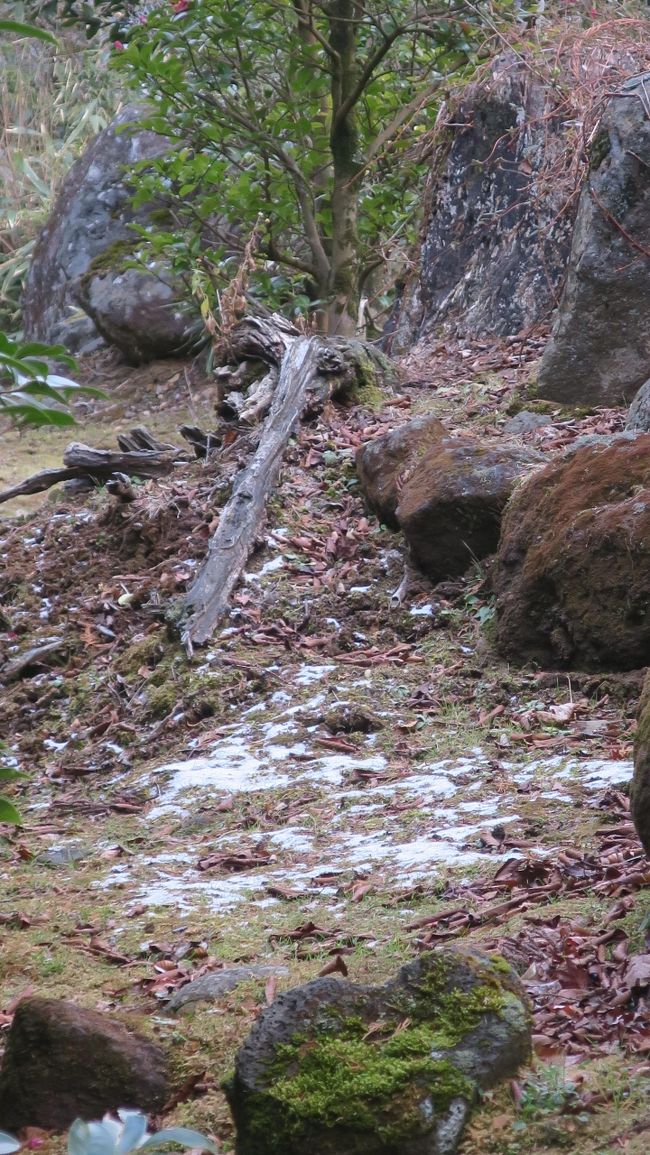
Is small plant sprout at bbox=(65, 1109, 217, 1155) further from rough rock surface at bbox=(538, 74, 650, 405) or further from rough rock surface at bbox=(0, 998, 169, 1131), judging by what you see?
rough rock surface at bbox=(538, 74, 650, 405)

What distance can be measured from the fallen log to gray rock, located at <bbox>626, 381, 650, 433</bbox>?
6.83 feet

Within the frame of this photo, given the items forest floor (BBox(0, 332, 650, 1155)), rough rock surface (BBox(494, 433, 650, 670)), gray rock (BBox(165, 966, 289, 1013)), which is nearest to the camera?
forest floor (BBox(0, 332, 650, 1155))

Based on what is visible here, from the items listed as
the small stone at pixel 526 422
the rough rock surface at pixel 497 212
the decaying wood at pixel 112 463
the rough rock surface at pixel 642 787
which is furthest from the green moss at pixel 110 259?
the rough rock surface at pixel 642 787

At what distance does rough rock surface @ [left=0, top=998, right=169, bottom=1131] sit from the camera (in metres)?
2.26

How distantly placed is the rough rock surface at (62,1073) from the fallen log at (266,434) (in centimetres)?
333

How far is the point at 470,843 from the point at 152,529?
3.85m

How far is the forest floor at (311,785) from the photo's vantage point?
8.16 ft

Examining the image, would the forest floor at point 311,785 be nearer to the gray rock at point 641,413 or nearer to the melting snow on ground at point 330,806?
the melting snow on ground at point 330,806

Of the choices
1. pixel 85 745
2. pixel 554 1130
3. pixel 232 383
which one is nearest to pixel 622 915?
pixel 554 1130

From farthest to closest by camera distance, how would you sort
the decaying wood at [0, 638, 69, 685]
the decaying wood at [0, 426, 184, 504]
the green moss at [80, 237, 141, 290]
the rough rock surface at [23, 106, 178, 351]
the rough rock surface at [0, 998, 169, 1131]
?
the rough rock surface at [23, 106, 178, 351] → the green moss at [80, 237, 141, 290] → the decaying wood at [0, 426, 184, 504] → the decaying wood at [0, 638, 69, 685] → the rough rock surface at [0, 998, 169, 1131]

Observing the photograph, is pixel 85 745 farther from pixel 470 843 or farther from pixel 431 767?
pixel 470 843

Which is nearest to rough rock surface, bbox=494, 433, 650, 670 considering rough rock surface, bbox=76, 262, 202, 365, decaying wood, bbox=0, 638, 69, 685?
decaying wood, bbox=0, 638, 69, 685

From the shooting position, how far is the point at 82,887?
3.73 m

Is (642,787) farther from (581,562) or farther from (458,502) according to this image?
(458,502)
